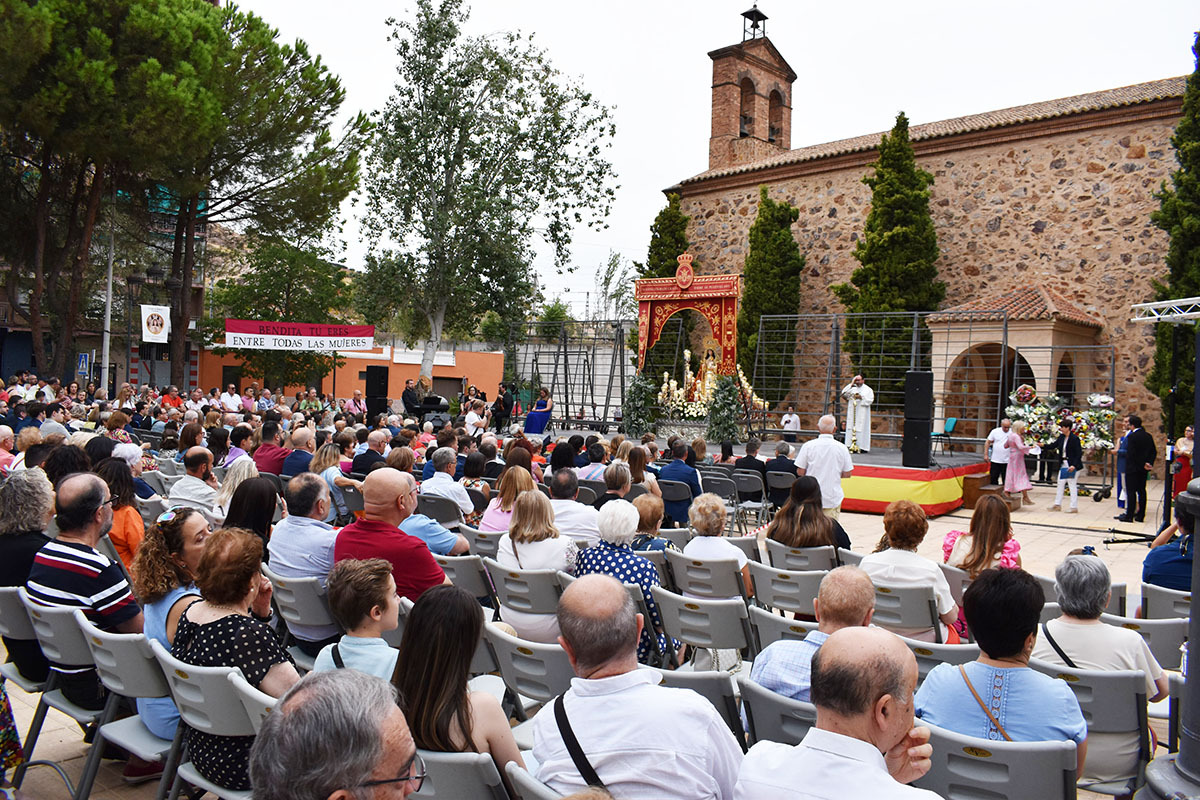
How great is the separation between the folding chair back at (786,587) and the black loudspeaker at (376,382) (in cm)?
1525

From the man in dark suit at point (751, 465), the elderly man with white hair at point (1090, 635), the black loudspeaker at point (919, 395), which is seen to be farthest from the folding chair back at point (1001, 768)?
the black loudspeaker at point (919, 395)

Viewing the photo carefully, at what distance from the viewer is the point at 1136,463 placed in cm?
1086

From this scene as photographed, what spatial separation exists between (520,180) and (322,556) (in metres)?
23.7

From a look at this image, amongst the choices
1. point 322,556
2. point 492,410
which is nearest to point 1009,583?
point 322,556

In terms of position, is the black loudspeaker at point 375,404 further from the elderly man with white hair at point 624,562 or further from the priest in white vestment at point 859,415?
the elderly man with white hair at point 624,562

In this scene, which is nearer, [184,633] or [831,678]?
[831,678]

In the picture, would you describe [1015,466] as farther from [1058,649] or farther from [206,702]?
[206,702]

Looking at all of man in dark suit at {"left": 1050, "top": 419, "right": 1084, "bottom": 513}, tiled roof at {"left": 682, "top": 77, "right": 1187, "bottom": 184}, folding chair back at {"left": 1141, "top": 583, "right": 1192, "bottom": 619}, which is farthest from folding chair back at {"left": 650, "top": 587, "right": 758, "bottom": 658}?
tiled roof at {"left": 682, "top": 77, "right": 1187, "bottom": 184}

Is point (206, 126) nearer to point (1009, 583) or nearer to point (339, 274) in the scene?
point (339, 274)

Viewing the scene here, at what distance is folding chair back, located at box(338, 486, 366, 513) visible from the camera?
260 inches

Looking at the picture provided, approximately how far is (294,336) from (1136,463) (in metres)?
16.2

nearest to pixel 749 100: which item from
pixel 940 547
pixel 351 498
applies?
pixel 940 547

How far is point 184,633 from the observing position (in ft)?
8.63

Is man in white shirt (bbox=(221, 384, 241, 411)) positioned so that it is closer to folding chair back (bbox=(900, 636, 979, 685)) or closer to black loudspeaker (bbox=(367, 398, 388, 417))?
black loudspeaker (bbox=(367, 398, 388, 417))
